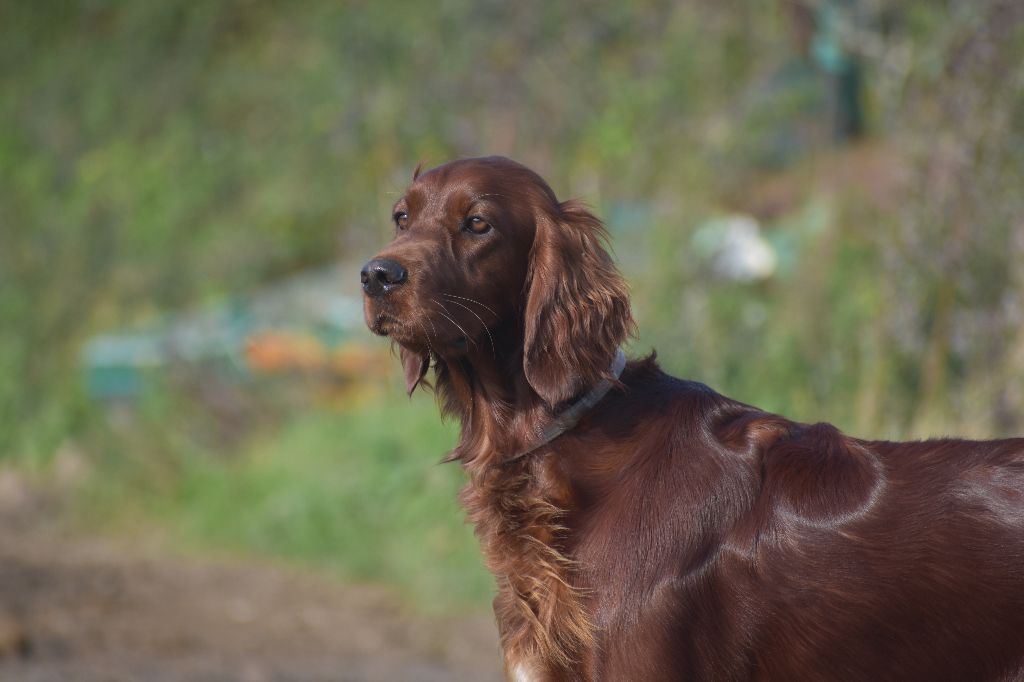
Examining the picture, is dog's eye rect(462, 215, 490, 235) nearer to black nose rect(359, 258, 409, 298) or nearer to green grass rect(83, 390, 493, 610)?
black nose rect(359, 258, 409, 298)

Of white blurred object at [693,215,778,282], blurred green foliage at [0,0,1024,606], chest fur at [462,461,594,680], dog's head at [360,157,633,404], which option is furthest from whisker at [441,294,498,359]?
white blurred object at [693,215,778,282]

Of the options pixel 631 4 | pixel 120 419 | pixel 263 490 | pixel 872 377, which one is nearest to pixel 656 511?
pixel 872 377

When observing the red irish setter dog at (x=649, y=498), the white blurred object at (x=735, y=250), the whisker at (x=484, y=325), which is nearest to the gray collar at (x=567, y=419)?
the red irish setter dog at (x=649, y=498)

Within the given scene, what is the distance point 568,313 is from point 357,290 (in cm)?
737

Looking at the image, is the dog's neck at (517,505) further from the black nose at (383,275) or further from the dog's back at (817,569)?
the black nose at (383,275)

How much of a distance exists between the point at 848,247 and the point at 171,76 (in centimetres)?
1283

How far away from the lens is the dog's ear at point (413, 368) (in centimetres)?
303

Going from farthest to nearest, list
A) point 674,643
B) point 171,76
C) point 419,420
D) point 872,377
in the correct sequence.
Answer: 1. point 171,76
2. point 419,420
3. point 872,377
4. point 674,643

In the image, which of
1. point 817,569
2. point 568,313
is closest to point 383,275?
point 568,313

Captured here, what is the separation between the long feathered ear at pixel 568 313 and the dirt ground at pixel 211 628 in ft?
9.72

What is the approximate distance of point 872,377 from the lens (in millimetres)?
6191

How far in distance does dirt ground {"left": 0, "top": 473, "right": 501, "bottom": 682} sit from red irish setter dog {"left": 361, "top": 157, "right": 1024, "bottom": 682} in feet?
9.40

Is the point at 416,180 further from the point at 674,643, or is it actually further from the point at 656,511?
the point at 674,643

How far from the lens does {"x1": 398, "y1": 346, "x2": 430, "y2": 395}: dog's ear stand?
3027 millimetres
